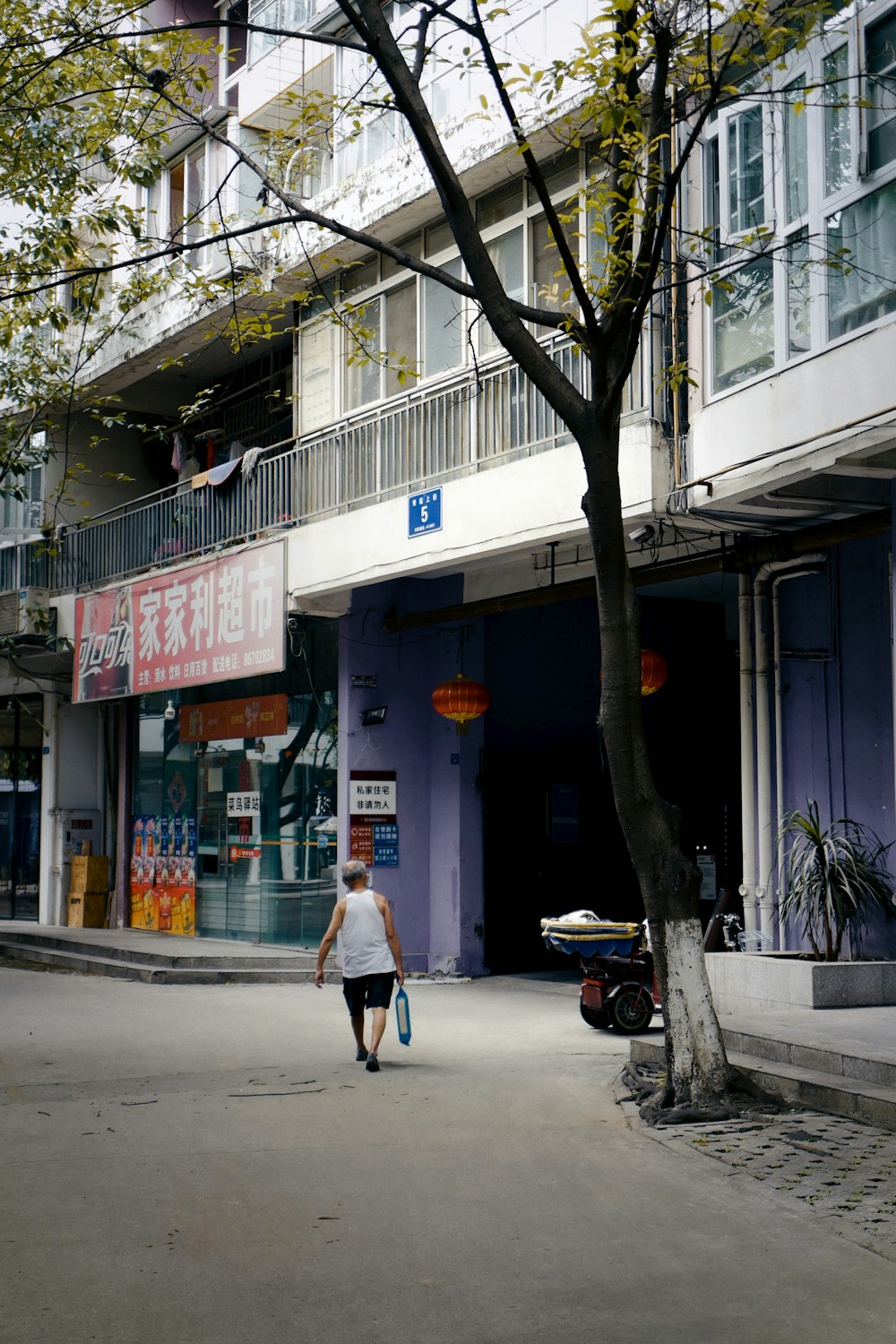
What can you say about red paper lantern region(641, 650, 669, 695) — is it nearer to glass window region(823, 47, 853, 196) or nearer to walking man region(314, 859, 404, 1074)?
walking man region(314, 859, 404, 1074)

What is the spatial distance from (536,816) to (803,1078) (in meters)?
8.87

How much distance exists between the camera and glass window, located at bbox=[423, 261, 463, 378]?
15.6 metres

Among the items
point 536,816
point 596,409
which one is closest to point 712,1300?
point 596,409

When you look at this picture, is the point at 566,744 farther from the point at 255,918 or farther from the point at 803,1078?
the point at 803,1078

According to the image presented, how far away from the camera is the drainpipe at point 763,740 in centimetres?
1281

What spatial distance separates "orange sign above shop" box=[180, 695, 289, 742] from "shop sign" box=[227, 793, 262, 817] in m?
0.82

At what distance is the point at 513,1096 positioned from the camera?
920 cm

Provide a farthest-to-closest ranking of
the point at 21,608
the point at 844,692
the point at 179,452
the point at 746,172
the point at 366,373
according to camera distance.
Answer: the point at 21,608 → the point at 179,452 → the point at 366,373 → the point at 844,692 → the point at 746,172

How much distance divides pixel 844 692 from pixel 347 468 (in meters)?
6.56

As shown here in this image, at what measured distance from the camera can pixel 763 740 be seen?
→ 507 inches

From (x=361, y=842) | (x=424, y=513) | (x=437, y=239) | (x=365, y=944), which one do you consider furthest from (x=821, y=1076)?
(x=437, y=239)

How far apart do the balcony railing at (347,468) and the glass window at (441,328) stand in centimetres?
40

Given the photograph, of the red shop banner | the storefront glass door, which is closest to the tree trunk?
the red shop banner

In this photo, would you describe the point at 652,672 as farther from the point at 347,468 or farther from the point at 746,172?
the point at 746,172
